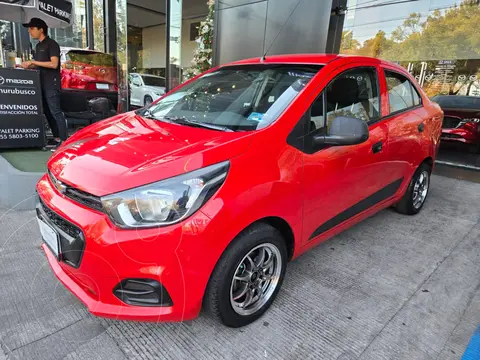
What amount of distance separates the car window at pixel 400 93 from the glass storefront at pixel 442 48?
8.99 ft

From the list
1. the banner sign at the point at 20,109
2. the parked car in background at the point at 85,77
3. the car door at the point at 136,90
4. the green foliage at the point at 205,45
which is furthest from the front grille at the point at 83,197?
the car door at the point at 136,90

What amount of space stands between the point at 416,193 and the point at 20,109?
16.1 feet

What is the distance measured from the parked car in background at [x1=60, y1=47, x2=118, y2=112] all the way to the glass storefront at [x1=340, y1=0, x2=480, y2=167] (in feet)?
16.6

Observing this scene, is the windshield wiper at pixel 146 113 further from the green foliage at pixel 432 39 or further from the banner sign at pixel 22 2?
the green foliage at pixel 432 39

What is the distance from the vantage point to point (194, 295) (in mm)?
1630

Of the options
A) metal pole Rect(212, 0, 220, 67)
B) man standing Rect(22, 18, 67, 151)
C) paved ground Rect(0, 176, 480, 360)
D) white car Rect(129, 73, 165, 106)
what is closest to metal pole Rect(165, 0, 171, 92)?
metal pole Rect(212, 0, 220, 67)

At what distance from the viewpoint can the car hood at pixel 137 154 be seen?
156 cm

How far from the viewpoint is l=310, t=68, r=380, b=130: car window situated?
2.19 metres

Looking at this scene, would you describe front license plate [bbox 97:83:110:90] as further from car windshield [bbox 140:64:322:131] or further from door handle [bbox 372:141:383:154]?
door handle [bbox 372:141:383:154]

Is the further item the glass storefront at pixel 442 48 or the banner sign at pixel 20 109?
the glass storefront at pixel 442 48

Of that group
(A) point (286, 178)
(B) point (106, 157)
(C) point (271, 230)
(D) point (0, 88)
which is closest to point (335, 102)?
(A) point (286, 178)

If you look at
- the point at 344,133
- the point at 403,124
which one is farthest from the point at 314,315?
the point at 403,124

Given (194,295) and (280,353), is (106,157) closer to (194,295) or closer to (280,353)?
(194,295)

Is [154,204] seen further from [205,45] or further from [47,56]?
[205,45]
